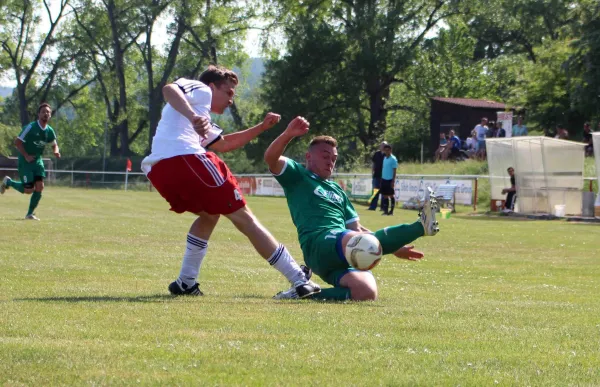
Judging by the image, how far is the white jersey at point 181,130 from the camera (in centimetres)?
745

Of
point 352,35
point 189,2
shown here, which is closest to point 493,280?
point 352,35

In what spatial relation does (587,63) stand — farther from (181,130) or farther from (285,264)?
(181,130)

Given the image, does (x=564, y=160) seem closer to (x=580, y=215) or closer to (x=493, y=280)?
(x=580, y=215)

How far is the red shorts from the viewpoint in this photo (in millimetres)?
7395

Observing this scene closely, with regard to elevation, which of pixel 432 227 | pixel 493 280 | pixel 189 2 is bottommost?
pixel 493 280

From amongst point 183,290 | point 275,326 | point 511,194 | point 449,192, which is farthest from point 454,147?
Result: point 275,326

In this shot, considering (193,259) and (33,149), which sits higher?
(33,149)

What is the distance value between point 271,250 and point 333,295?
60cm

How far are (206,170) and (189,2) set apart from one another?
65.1m

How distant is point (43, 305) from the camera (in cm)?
674

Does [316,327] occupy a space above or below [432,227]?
below

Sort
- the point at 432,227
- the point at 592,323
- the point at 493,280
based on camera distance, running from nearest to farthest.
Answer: the point at 592,323
the point at 432,227
the point at 493,280

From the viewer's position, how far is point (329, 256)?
789 centimetres

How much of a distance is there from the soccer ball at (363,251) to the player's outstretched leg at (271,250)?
0.48 meters
